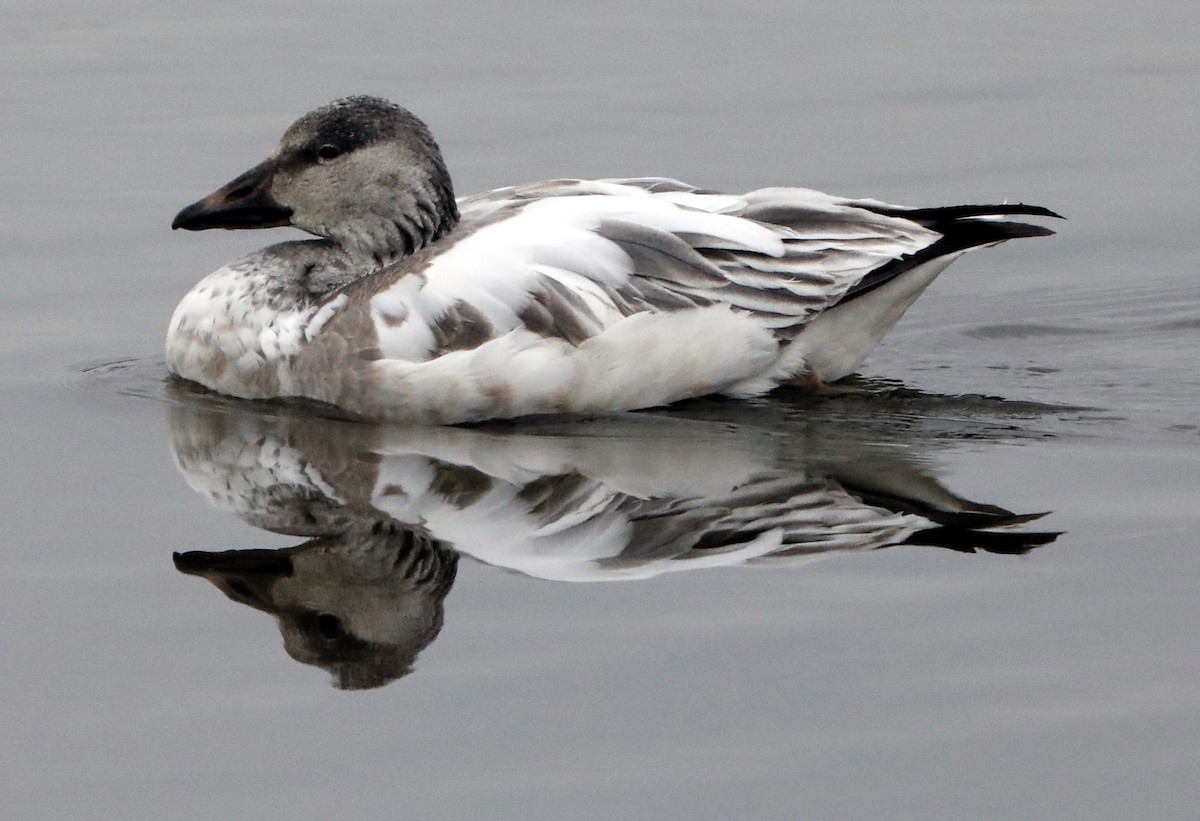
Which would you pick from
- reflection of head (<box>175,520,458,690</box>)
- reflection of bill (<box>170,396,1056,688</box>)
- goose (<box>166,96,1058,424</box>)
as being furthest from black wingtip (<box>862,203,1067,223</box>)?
reflection of head (<box>175,520,458,690</box>)

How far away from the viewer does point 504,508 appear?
7.30m

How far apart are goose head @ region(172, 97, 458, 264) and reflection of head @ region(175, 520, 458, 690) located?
208cm

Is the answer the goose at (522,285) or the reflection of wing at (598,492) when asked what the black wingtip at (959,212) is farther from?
the reflection of wing at (598,492)

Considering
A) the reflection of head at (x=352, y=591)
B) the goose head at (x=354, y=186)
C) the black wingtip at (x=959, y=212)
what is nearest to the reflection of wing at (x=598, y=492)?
the reflection of head at (x=352, y=591)

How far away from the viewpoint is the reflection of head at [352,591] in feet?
20.2

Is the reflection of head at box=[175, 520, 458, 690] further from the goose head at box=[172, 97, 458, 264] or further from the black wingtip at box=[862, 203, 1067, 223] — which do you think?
the black wingtip at box=[862, 203, 1067, 223]

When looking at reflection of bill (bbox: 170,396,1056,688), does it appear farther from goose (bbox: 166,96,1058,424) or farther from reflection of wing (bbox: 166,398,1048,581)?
goose (bbox: 166,96,1058,424)

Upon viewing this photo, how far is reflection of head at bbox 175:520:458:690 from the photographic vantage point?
20.2ft

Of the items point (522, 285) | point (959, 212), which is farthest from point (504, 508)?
point (959, 212)

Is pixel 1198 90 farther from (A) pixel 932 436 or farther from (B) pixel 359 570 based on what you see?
(B) pixel 359 570

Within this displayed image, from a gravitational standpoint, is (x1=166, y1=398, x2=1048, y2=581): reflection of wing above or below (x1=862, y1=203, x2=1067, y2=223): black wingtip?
below

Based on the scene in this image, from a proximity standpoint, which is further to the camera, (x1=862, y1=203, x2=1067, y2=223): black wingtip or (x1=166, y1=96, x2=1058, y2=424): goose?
(x1=862, y1=203, x2=1067, y2=223): black wingtip

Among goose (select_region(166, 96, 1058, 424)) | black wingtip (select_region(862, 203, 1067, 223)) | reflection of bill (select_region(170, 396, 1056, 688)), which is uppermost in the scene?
black wingtip (select_region(862, 203, 1067, 223))

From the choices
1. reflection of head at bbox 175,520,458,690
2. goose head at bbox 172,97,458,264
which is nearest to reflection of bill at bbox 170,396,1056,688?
reflection of head at bbox 175,520,458,690
